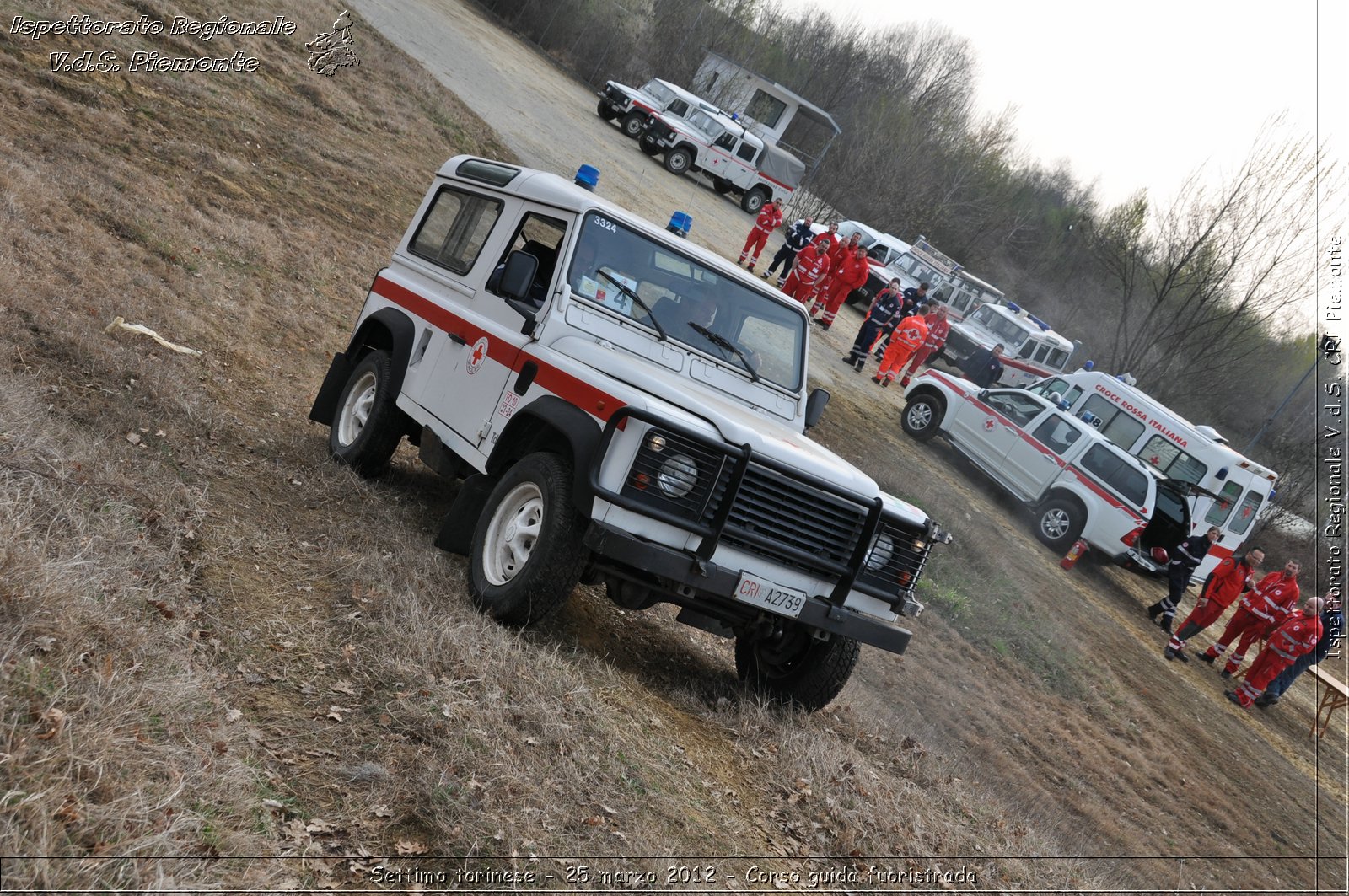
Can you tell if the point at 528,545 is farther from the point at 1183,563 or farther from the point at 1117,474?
the point at 1183,563

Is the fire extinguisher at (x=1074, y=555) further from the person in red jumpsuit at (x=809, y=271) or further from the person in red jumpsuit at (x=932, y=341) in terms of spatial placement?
the person in red jumpsuit at (x=809, y=271)

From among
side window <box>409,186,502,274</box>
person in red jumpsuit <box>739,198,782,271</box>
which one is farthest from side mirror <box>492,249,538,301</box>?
person in red jumpsuit <box>739,198,782,271</box>

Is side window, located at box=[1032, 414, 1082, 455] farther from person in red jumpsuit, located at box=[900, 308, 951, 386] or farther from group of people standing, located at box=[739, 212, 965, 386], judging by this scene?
person in red jumpsuit, located at box=[900, 308, 951, 386]

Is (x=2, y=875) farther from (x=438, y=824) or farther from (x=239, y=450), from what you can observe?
(x=239, y=450)

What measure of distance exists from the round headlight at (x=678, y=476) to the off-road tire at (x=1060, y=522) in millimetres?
13966

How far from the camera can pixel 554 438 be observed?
538 cm

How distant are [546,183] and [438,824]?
3.99m

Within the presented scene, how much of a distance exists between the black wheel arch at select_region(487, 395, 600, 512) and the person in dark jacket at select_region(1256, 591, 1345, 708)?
14.2 m

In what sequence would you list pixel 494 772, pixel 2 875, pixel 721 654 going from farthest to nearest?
pixel 721 654 < pixel 494 772 < pixel 2 875

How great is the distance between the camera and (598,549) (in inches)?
185

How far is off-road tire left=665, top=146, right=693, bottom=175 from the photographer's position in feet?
101

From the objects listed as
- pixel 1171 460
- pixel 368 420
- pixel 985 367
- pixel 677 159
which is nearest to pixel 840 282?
pixel 985 367

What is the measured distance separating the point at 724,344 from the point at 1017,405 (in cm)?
1362

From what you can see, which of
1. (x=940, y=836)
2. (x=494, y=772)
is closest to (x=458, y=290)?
(x=494, y=772)
